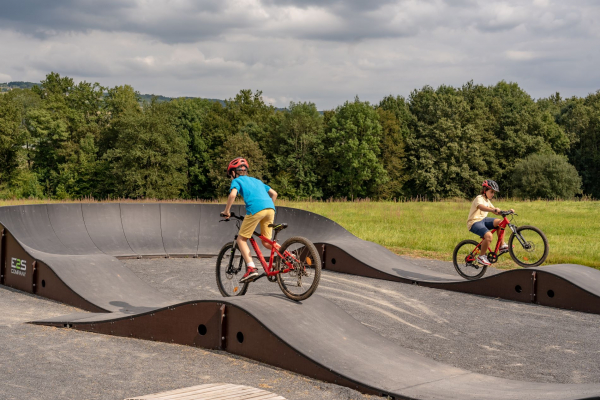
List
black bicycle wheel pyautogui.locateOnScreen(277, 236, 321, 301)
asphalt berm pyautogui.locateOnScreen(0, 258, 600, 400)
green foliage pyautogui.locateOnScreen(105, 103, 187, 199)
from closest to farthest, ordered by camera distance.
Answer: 1. asphalt berm pyautogui.locateOnScreen(0, 258, 600, 400)
2. black bicycle wheel pyautogui.locateOnScreen(277, 236, 321, 301)
3. green foliage pyautogui.locateOnScreen(105, 103, 187, 199)

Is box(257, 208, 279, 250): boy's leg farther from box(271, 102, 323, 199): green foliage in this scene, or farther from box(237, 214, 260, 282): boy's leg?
box(271, 102, 323, 199): green foliage

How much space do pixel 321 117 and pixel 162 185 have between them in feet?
79.7

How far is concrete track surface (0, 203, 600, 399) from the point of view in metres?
5.38

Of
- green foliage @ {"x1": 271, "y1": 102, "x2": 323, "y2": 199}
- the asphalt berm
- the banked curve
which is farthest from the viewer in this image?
green foliage @ {"x1": 271, "y1": 102, "x2": 323, "y2": 199}

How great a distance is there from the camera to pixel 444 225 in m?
22.8

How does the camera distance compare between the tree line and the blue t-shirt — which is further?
the tree line

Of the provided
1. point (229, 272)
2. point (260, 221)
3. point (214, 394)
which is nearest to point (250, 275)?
→ point (260, 221)

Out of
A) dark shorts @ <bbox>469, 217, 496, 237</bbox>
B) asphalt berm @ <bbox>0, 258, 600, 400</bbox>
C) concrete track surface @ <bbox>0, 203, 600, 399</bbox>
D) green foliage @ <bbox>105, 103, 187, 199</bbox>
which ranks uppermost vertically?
green foliage @ <bbox>105, 103, 187, 199</bbox>

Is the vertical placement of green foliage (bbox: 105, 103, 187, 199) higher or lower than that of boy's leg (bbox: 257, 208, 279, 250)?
higher

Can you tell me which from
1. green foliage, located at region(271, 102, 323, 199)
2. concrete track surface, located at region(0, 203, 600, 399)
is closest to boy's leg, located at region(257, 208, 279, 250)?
concrete track surface, located at region(0, 203, 600, 399)

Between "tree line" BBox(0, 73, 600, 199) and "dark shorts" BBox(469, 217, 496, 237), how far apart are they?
47.5m

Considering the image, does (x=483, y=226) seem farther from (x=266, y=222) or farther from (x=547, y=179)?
(x=547, y=179)

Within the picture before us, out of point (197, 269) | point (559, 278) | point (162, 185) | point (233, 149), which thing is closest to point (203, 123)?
point (233, 149)

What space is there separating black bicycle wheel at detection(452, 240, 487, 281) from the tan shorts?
530 centimetres
